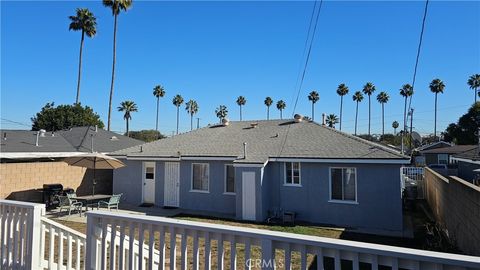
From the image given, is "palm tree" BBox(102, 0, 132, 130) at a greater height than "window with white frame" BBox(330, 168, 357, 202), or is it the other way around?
"palm tree" BBox(102, 0, 132, 130)

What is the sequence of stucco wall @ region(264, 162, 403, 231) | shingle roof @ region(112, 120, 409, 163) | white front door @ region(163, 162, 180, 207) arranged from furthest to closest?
white front door @ region(163, 162, 180, 207)
shingle roof @ region(112, 120, 409, 163)
stucco wall @ region(264, 162, 403, 231)

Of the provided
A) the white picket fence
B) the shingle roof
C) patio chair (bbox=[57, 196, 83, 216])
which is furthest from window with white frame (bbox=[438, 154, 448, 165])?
the white picket fence

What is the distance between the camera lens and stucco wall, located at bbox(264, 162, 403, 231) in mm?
13328

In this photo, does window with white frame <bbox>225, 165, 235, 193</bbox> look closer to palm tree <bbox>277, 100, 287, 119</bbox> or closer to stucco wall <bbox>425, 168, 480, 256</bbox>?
stucco wall <bbox>425, 168, 480, 256</bbox>

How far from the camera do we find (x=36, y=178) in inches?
690

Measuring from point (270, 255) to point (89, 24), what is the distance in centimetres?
4366

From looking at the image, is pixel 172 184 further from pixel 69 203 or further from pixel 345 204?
pixel 345 204

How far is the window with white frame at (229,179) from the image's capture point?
16344 millimetres

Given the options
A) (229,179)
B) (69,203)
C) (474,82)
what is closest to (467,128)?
(474,82)

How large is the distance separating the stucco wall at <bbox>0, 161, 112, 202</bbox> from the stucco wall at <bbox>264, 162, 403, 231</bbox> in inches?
464

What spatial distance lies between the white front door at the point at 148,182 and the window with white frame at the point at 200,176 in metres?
2.65

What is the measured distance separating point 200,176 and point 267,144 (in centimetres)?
391

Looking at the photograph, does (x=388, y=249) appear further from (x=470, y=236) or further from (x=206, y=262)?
(x=470, y=236)

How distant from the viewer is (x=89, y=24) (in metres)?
39.5
